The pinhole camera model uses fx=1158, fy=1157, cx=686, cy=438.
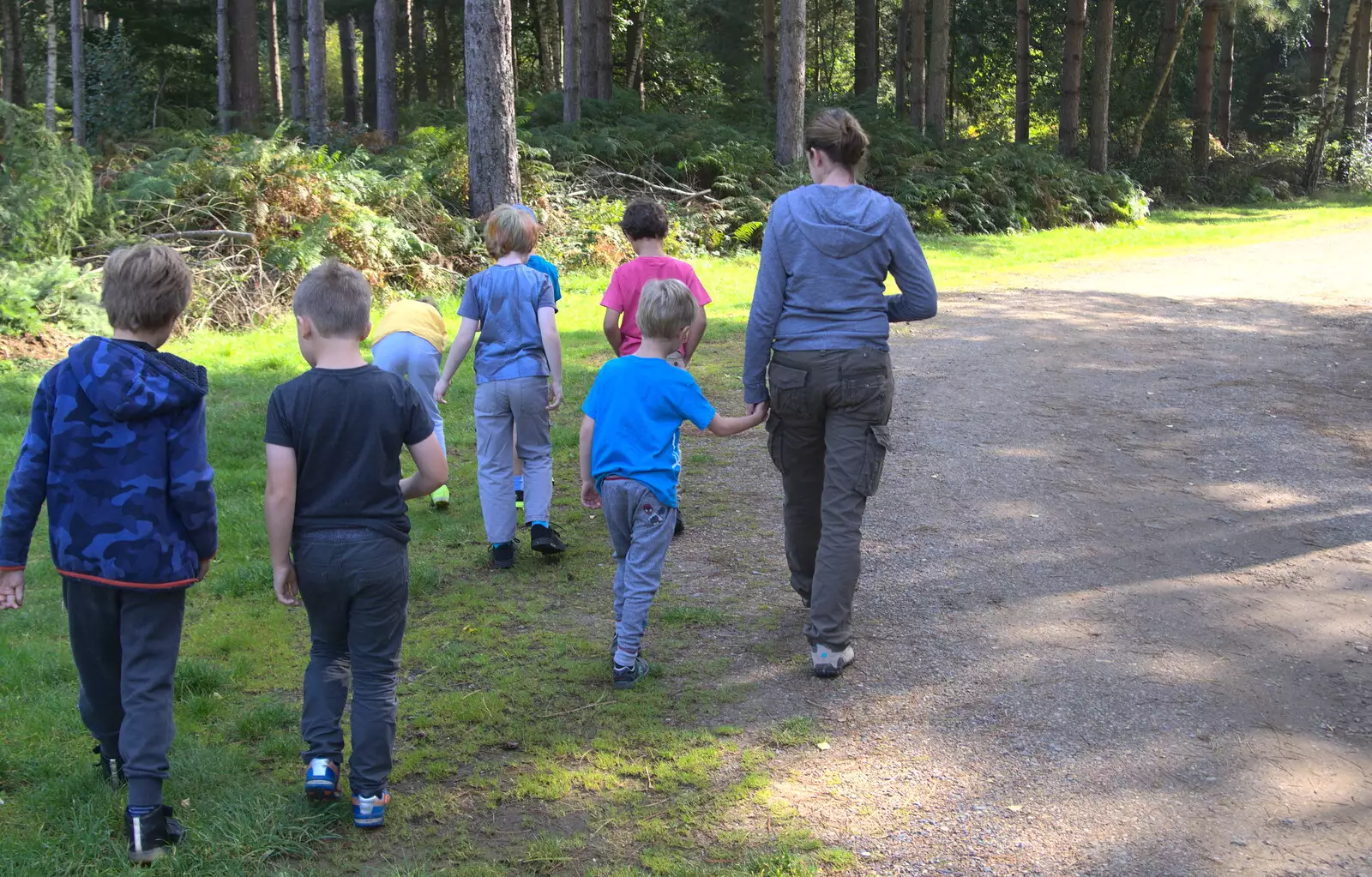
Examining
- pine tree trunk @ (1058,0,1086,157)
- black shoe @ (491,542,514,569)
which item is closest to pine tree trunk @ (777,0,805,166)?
pine tree trunk @ (1058,0,1086,157)

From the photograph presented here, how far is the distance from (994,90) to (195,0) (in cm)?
3144

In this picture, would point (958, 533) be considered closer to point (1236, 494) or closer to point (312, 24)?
point (1236, 494)

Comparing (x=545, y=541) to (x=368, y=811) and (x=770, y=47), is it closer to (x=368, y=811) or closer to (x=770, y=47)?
(x=368, y=811)

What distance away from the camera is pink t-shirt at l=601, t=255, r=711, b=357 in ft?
20.9

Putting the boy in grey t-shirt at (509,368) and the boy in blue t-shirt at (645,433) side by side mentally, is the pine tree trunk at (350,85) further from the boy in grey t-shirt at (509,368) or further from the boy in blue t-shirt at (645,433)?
the boy in blue t-shirt at (645,433)

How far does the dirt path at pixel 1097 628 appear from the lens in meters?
3.78

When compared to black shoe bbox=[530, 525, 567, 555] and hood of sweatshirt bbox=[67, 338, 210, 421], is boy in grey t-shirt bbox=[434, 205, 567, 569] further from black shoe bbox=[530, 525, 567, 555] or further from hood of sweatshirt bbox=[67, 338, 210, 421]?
hood of sweatshirt bbox=[67, 338, 210, 421]

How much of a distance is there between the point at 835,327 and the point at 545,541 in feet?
7.96

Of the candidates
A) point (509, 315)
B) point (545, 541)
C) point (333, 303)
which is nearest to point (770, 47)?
point (509, 315)

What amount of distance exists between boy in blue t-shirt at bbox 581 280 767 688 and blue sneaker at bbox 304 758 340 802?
4.46 feet

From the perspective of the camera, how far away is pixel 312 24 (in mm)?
23375

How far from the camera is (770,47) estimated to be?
99.8 ft

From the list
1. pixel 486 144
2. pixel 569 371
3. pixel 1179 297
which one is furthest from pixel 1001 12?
pixel 569 371

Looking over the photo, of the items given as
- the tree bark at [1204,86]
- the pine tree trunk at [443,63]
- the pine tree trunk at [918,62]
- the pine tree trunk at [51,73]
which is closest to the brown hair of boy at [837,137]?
the pine tree trunk at [51,73]
